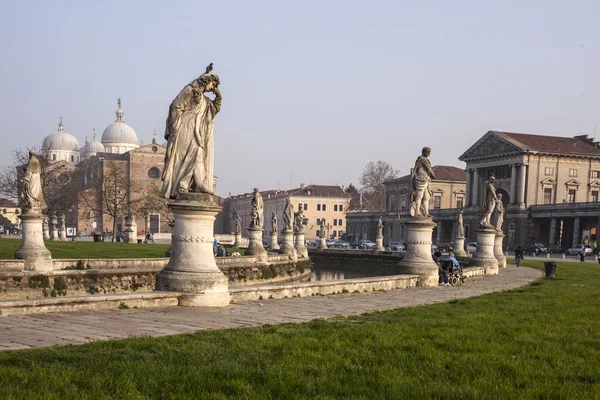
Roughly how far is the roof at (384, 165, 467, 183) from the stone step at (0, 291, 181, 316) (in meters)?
94.3

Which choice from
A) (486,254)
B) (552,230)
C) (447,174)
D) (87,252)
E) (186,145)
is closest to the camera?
(186,145)

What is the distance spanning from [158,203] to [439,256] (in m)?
62.7

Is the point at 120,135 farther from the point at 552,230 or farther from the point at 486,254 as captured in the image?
the point at 486,254

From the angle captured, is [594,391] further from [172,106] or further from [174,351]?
[172,106]

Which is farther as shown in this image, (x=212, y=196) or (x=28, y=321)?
(x=212, y=196)

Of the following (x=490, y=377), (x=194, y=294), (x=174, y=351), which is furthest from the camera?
(x=194, y=294)

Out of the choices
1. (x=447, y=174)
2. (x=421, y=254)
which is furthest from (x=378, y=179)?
(x=421, y=254)

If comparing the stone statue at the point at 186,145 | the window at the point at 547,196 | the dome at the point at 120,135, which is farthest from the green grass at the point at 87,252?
the dome at the point at 120,135

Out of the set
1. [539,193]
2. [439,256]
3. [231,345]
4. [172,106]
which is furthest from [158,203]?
[231,345]

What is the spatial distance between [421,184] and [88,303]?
11.1 m

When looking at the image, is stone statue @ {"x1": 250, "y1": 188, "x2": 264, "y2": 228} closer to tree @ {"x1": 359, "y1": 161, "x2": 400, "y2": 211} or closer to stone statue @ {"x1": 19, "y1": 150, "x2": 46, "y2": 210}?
stone statue @ {"x1": 19, "y1": 150, "x2": 46, "y2": 210}

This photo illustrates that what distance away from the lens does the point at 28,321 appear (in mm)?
8070

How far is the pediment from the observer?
8479 centimetres

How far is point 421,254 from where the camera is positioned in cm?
1795
